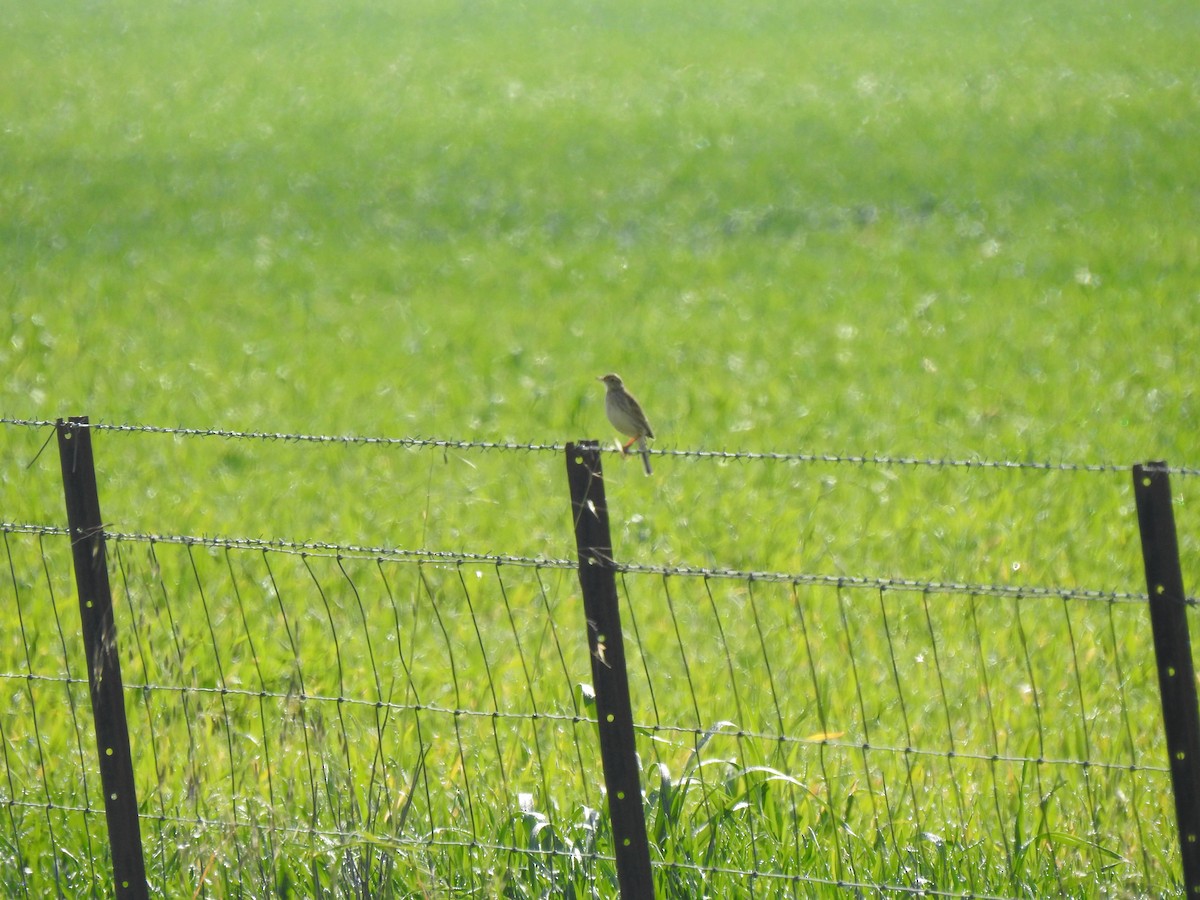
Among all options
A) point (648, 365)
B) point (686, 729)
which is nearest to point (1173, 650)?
point (686, 729)

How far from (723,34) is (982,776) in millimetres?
31272

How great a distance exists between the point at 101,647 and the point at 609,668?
1596 millimetres

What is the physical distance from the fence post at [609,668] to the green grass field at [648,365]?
1.29 ft

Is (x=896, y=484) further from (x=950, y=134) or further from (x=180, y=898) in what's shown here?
(x=950, y=134)

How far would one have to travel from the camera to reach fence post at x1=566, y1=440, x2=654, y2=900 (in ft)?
13.4

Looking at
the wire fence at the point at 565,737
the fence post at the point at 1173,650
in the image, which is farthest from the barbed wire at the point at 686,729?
the fence post at the point at 1173,650

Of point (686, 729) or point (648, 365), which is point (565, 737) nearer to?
point (686, 729)

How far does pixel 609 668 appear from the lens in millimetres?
4125

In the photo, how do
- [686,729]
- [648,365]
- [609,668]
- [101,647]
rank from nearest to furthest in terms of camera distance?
1. [609,668]
2. [686,729]
3. [101,647]
4. [648,365]

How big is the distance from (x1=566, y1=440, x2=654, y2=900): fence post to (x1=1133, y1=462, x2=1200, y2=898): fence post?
132cm

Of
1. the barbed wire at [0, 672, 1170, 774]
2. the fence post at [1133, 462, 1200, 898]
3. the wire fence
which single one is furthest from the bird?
the fence post at [1133, 462, 1200, 898]

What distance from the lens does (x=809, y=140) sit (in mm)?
26078

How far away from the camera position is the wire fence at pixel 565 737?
482 centimetres

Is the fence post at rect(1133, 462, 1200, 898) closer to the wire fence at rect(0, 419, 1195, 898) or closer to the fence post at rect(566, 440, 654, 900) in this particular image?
the wire fence at rect(0, 419, 1195, 898)
